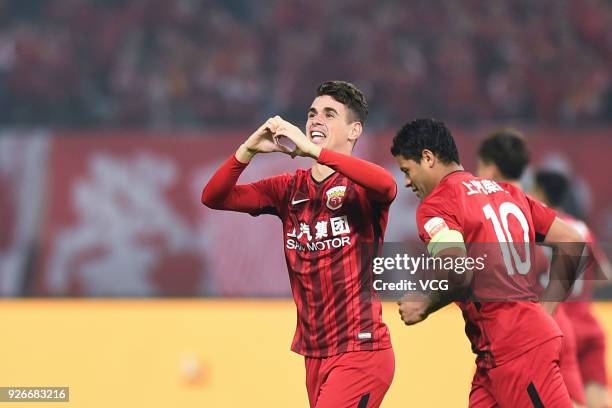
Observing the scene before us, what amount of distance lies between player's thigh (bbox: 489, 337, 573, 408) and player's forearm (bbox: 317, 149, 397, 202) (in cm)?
78

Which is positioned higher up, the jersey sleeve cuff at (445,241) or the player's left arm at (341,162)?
the player's left arm at (341,162)

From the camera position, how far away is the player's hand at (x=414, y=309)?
11.0 ft

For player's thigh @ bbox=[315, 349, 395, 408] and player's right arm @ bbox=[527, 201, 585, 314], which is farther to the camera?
player's right arm @ bbox=[527, 201, 585, 314]

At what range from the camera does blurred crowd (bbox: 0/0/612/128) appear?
11703 mm

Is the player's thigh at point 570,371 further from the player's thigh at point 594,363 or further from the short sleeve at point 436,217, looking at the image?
the short sleeve at point 436,217

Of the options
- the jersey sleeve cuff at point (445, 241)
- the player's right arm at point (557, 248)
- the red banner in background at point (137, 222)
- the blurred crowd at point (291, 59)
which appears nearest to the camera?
the jersey sleeve cuff at point (445, 241)

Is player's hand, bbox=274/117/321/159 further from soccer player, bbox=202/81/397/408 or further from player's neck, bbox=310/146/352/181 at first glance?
player's neck, bbox=310/146/352/181

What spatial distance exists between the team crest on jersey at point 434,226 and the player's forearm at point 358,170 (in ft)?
0.66

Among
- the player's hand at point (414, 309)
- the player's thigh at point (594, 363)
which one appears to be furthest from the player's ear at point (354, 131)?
the player's thigh at point (594, 363)

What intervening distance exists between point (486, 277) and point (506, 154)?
1486 mm

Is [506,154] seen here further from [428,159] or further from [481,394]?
[481,394]

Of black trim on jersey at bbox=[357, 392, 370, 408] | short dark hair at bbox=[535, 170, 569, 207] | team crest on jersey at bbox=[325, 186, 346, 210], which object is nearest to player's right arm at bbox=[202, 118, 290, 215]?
team crest on jersey at bbox=[325, 186, 346, 210]

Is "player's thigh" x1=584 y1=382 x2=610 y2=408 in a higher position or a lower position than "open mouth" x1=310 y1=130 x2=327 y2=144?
lower

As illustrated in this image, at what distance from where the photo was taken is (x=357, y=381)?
3469 mm
